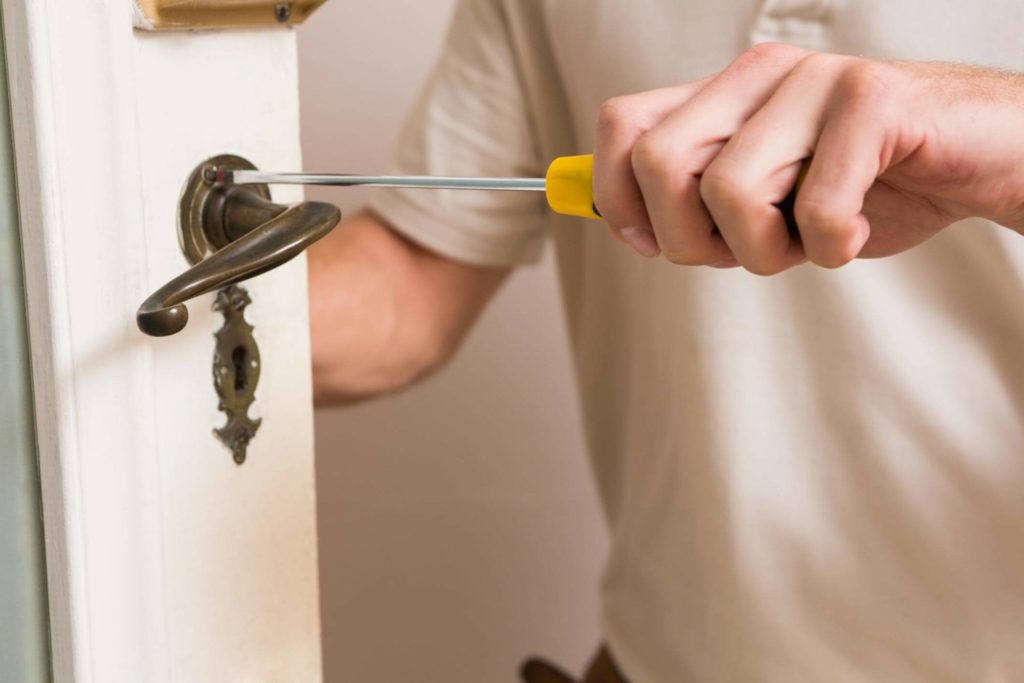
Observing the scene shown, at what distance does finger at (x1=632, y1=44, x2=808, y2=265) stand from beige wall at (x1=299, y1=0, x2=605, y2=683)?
1.73 feet

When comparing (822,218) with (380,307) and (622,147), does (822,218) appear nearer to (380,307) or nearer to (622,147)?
(622,147)

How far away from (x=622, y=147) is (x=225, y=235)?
14 cm

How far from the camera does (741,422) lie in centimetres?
65

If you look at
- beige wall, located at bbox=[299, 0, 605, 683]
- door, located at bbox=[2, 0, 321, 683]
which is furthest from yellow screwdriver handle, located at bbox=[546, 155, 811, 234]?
beige wall, located at bbox=[299, 0, 605, 683]

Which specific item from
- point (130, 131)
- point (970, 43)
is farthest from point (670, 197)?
point (970, 43)

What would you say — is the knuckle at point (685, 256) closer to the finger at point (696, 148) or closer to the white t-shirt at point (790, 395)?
the finger at point (696, 148)

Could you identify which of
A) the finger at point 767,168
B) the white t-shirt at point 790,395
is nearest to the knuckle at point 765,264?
the finger at point 767,168

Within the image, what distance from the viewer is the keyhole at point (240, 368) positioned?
1.28 feet

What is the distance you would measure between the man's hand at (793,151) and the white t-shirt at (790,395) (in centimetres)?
24

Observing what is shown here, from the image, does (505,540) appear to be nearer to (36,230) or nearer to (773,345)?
(773,345)

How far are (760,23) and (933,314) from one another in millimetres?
191

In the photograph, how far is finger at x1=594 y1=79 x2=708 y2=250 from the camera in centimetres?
34

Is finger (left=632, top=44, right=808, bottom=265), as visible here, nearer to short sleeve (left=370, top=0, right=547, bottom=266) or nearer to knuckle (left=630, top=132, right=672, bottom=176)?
knuckle (left=630, top=132, right=672, bottom=176)

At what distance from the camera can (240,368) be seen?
39cm
